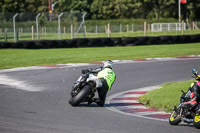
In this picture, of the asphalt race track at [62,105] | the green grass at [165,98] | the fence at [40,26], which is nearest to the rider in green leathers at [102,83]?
the asphalt race track at [62,105]

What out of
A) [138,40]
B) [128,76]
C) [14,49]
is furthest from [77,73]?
[138,40]

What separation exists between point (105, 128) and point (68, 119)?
43.1 inches

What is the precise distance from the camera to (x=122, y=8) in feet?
241

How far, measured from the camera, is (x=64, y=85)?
14172 mm

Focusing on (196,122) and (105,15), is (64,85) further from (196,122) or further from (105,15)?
(105,15)

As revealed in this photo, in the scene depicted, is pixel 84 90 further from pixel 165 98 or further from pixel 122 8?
pixel 122 8

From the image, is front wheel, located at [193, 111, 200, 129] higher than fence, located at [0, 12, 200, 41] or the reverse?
the reverse

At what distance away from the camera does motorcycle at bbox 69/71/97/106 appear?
10164mm

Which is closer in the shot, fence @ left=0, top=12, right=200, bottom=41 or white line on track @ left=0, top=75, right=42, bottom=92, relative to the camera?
white line on track @ left=0, top=75, right=42, bottom=92

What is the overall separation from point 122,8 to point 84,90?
64.1 meters

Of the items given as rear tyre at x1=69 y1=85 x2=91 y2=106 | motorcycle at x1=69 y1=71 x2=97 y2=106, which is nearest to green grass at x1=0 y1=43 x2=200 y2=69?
motorcycle at x1=69 y1=71 x2=97 y2=106

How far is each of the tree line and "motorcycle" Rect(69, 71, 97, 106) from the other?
61.6 m

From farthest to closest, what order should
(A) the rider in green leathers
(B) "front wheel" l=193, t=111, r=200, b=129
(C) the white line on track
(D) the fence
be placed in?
1. (D) the fence
2. (C) the white line on track
3. (A) the rider in green leathers
4. (B) "front wheel" l=193, t=111, r=200, b=129

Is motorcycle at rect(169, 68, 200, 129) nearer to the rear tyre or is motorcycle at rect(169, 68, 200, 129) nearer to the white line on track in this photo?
the rear tyre
